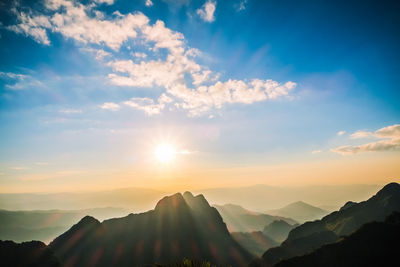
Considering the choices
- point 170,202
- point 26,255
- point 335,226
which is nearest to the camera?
point 26,255

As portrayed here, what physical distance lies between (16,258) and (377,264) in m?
73.5

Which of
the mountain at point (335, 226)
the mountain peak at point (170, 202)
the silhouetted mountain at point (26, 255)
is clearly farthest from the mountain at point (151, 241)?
the silhouetted mountain at point (26, 255)

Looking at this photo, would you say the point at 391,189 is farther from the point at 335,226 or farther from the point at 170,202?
the point at 170,202

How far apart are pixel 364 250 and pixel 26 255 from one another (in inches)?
2887

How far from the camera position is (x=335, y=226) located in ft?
358

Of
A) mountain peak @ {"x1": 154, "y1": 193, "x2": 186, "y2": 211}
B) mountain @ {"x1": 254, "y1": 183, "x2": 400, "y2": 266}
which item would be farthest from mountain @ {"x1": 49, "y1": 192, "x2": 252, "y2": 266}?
mountain @ {"x1": 254, "y1": 183, "x2": 400, "y2": 266}

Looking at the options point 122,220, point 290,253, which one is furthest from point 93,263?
point 290,253

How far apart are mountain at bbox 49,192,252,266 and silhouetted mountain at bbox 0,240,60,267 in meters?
36.4

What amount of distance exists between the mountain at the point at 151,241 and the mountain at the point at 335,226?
1056 inches

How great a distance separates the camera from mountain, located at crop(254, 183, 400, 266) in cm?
8725

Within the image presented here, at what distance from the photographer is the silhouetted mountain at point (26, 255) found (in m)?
48.7

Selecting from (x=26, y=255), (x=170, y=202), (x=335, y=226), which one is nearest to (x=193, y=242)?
(x=170, y=202)

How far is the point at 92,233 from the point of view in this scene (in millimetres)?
99188

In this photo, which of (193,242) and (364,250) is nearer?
(364,250)
